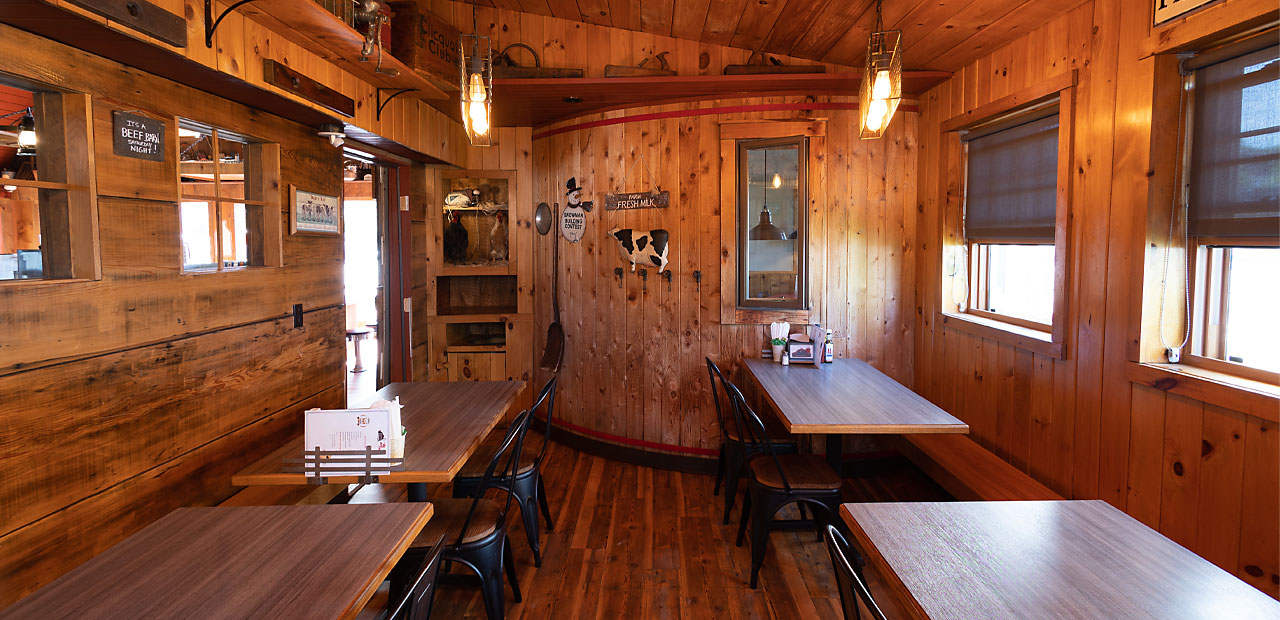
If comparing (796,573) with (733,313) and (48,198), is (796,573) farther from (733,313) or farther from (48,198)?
(48,198)

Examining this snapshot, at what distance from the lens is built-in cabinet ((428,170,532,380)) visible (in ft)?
16.9

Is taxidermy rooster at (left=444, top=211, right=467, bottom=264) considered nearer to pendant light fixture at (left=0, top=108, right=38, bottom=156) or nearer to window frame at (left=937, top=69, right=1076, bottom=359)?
pendant light fixture at (left=0, top=108, right=38, bottom=156)

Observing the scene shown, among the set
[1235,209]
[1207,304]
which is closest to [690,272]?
[1207,304]

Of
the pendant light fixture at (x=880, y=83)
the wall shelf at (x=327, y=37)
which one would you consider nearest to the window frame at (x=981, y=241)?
the pendant light fixture at (x=880, y=83)

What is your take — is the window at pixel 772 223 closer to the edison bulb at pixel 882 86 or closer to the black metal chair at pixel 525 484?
the edison bulb at pixel 882 86

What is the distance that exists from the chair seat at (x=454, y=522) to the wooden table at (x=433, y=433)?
0.50ft

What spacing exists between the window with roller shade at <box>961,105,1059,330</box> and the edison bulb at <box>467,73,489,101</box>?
236 cm

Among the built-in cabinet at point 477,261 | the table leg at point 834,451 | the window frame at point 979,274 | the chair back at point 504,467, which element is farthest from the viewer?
the built-in cabinet at point 477,261

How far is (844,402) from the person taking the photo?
302 cm

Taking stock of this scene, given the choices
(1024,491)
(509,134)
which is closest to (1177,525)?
(1024,491)

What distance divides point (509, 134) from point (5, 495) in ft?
12.7

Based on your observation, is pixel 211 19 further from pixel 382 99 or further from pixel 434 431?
pixel 434 431

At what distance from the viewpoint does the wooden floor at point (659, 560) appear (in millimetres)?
2654

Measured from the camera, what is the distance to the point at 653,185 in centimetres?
431
